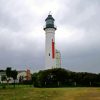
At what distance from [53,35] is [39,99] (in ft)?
155

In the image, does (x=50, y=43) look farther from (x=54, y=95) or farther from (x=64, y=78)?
(x=54, y=95)

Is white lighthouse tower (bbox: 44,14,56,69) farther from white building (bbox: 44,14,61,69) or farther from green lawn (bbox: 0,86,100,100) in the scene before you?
green lawn (bbox: 0,86,100,100)

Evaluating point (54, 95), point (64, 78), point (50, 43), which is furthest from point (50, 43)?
point (54, 95)

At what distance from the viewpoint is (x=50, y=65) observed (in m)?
73.1

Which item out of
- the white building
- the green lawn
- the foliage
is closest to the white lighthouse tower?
the white building

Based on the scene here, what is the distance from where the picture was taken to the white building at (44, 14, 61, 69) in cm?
7344

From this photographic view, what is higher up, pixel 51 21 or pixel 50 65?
pixel 51 21

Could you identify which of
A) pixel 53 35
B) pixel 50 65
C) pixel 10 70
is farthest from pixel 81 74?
pixel 10 70

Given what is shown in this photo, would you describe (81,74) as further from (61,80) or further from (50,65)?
(50,65)

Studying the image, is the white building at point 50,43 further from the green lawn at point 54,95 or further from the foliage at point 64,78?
the green lawn at point 54,95

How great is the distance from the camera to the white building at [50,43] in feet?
241

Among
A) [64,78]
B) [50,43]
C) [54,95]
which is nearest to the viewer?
[54,95]

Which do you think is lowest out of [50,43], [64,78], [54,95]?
[54,95]

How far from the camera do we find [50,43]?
7500 cm
